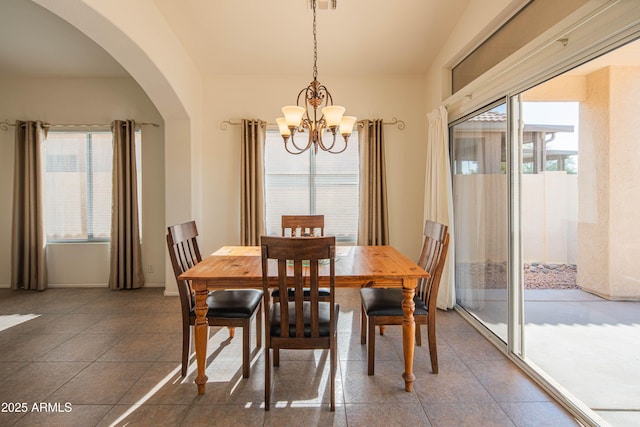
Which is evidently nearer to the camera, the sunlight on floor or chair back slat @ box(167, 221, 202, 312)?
chair back slat @ box(167, 221, 202, 312)

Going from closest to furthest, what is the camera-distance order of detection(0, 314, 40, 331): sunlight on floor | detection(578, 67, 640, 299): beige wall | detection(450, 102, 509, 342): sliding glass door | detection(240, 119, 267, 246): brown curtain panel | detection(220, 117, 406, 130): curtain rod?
detection(578, 67, 640, 299): beige wall < detection(450, 102, 509, 342): sliding glass door < detection(0, 314, 40, 331): sunlight on floor < detection(240, 119, 267, 246): brown curtain panel < detection(220, 117, 406, 130): curtain rod

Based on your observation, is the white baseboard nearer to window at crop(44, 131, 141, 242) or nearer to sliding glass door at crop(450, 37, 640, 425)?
window at crop(44, 131, 141, 242)

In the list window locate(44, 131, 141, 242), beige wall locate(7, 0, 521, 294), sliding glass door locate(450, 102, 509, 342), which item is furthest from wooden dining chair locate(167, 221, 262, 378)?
window locate(44, 131, 141, 242)

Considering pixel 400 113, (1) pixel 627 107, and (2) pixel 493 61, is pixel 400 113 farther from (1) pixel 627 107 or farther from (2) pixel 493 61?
(1) pixel 627 107

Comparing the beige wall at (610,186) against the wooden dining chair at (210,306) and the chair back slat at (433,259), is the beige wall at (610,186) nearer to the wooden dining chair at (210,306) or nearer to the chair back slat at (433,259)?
the chair back slat at (433,259)

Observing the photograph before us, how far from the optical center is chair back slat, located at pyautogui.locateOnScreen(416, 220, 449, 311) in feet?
7.35

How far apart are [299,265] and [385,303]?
848 mm

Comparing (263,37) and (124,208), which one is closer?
(263,37)

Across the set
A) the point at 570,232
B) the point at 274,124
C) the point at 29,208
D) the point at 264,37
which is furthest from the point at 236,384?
the point at 29,208

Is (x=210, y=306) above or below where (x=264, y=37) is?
below

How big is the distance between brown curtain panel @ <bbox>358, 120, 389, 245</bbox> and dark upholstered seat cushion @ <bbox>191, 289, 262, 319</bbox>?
2055 mm

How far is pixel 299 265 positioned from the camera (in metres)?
1.85

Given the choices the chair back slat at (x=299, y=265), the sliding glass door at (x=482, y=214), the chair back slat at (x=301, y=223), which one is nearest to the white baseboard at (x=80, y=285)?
the chair back slat at (x=301, y=223)

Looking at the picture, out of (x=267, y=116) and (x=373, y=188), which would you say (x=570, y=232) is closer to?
(x=373, y=188)
